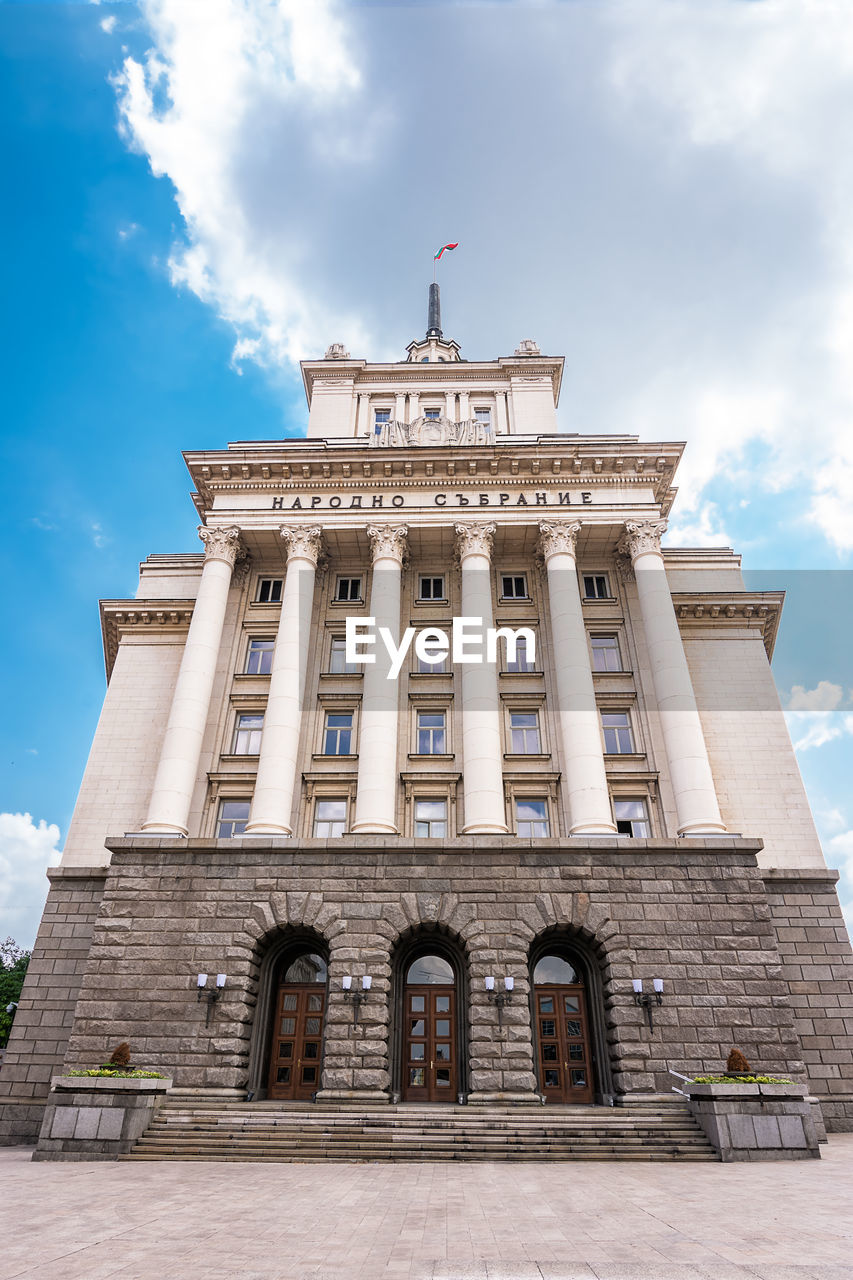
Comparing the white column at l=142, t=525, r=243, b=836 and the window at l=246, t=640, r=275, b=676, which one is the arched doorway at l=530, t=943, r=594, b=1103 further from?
the window at l=246, t=640, r=275, b=676

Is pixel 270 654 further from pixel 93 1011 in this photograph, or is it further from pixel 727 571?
pixel 727 571

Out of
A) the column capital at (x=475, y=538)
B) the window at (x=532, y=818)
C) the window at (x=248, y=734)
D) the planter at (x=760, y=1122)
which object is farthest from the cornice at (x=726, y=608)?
the planter at (x=760, y=1122)

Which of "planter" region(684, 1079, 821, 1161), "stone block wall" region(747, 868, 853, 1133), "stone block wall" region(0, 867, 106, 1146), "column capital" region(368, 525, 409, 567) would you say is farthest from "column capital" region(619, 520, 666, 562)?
"stone block wall" region(0, 867, 106, 1146)

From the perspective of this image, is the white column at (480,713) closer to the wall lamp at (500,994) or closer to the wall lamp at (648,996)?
the wall lamp at (500,994)

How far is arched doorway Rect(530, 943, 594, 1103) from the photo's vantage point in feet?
82.0

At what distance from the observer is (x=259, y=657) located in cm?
3444

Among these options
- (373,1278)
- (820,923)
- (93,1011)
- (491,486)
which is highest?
(491,486)

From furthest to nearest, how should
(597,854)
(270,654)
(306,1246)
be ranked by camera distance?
1. (270,654)
2. (597,854)
3. (306,1246)

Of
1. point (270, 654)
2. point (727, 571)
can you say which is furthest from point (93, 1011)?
point (727, 571)

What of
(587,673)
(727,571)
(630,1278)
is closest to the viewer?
(630,1278)

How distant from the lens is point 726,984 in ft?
78.1

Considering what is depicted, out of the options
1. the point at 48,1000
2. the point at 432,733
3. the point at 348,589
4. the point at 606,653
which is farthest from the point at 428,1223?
the point at 348,589

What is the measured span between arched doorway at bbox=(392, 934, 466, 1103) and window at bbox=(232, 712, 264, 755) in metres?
10.6

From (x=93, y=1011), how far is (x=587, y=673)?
67.5 feet
